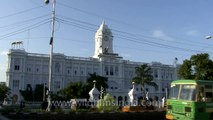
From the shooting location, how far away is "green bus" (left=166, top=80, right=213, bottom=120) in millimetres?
20516

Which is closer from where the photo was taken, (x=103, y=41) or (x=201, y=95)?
(x=201, y=95)

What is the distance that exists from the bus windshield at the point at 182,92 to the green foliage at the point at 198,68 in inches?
949

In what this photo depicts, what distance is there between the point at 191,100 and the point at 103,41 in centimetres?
9390

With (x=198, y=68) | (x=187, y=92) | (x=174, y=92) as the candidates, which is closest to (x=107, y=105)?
(x=174, y=92)

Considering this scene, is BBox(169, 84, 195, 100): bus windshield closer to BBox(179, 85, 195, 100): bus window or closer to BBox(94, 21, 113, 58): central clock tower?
BBox(179, 85, 195, 100): bus window

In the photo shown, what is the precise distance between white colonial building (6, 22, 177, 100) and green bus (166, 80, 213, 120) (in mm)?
66445

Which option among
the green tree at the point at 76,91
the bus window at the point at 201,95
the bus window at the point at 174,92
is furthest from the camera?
the green tree at the point at 76,91

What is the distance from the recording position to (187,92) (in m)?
21.1

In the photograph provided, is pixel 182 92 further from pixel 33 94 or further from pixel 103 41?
pixel 103 41

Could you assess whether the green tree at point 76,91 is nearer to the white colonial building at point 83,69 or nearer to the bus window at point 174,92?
the white colonial building at point 83,69

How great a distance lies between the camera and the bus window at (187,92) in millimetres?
20688

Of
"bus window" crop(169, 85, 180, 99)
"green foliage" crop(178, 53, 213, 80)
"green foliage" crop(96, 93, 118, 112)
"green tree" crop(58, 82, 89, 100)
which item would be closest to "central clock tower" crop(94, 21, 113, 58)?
"green tree" crop(58, 82, 89, 100)

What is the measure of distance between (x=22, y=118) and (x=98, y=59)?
83950 mm

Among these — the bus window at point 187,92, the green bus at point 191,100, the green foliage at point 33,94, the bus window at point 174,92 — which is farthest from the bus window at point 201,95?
the green foliage at point 33,94
